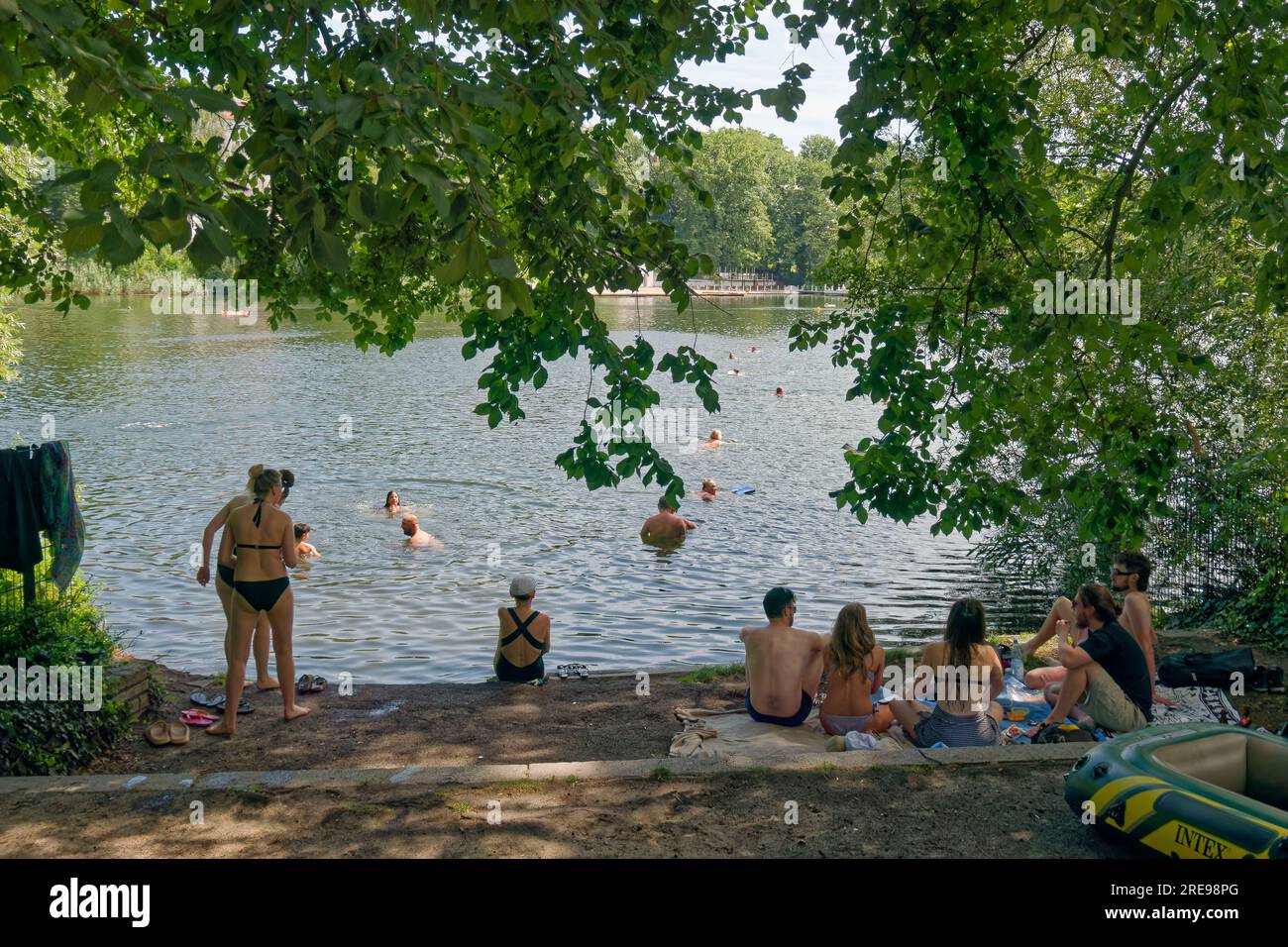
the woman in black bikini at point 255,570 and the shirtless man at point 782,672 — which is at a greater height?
the woman in black bikini at point 255,570

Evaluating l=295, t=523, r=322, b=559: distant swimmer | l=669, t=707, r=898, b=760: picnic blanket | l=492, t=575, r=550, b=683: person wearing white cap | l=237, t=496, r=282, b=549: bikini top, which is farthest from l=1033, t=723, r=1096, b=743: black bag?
l=295, t=523, r=322, b=559: distant swimmer

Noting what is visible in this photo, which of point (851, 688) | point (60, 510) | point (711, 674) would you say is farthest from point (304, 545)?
point (851, 688)

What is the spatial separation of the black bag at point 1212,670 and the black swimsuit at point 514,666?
578cm

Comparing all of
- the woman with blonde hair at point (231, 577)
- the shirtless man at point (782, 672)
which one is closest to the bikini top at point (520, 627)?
the woman with blonde hair at point (231, 577)

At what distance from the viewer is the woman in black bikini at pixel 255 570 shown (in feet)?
27.4

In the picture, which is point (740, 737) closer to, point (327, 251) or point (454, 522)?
point (327, 251)

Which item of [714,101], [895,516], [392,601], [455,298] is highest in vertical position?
[714,101]

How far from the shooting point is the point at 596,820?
19.7 feet

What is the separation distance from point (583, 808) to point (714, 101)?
5675 mm

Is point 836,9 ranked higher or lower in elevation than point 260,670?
higher

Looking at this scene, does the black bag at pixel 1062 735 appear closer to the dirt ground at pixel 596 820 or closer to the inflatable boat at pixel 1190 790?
the dirt ground at pixel 596 820

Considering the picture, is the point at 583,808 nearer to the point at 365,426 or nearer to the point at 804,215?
the point at 365,426

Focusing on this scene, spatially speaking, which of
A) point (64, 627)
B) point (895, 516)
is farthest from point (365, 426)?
point (895, 516)

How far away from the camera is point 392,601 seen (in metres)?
15.3
